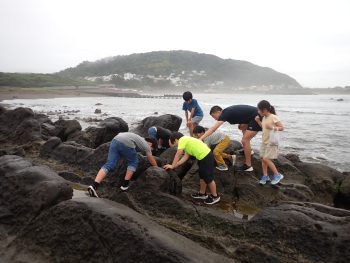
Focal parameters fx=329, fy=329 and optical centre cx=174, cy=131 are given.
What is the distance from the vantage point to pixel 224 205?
22.7 feet

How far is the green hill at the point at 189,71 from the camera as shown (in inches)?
6609

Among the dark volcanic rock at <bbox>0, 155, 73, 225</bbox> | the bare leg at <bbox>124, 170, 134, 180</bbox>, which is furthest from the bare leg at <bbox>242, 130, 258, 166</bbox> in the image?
Answer: the dark volcanic rock at <bbox>0, 155, 73, 225</bbox>

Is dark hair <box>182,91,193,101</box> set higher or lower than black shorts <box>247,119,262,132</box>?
higher

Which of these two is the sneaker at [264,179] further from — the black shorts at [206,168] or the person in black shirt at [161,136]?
the person in black shirt at [161,136]

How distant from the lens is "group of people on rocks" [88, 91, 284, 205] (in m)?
6.38

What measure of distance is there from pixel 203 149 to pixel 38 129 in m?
8.20

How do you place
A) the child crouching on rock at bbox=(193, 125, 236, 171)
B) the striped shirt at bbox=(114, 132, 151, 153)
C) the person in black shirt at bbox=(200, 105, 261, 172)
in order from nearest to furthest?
1. the striped shirt at bbox=(114, 132, 151, 153)
2. the person in black shirt at bbox=(200, 105, 261, 172)
3. the child crouching on rock at bbox=(193, 125, 236, 171)

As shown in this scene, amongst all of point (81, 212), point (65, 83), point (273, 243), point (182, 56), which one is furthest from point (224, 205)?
point (182, 56)

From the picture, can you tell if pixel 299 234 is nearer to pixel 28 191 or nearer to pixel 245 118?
pixel 245 118

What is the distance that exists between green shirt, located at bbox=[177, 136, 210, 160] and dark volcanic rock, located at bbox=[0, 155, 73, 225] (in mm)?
2265

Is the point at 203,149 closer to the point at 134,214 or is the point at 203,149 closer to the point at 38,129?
the point at 134,214

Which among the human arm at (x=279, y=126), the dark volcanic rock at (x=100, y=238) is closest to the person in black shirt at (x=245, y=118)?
the human arm at (x=279, y=126)

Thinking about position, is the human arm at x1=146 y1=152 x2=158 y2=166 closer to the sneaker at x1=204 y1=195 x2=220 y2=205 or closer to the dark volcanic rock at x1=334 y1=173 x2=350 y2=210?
the sneaker at x1=204 y1=195 x2=220 y2=205

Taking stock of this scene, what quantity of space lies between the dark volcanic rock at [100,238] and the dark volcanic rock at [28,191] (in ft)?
0.96
